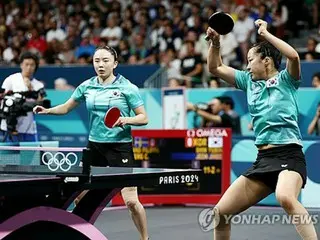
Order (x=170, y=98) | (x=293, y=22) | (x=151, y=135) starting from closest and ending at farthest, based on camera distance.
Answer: (x=151, y=135) → (x=170, y=98) → (x=293, y=22)

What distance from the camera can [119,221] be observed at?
10.6 meters

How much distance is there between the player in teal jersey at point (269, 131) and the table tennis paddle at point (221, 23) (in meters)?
0.04

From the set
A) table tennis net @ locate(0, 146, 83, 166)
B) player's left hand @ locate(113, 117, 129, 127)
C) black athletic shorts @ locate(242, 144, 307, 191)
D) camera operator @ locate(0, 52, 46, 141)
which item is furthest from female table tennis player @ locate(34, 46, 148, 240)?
camera operator @ locate(0, 52, 46, 141)

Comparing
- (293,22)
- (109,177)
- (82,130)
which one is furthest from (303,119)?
(109,177)

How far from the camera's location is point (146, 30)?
70.8 ft

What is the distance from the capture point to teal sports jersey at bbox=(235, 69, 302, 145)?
21.9 feet

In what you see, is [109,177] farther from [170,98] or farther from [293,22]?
[293,22]

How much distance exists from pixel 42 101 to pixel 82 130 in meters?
5.48

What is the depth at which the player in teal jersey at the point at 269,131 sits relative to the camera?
6.44 metres

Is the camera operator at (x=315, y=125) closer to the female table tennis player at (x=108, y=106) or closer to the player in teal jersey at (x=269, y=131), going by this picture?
the female table tennis player at (x=108, y=106)

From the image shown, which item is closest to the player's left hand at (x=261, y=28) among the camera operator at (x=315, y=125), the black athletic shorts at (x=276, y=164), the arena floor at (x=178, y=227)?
the black athletic shorts at (x=276, y=164)

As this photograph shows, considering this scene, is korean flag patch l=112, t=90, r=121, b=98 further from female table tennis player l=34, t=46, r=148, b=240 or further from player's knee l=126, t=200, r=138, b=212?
player's knee l=126, t=200, r=138, b=212

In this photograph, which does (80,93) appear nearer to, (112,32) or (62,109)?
(62,109)

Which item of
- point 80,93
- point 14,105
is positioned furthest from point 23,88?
point 80,93
